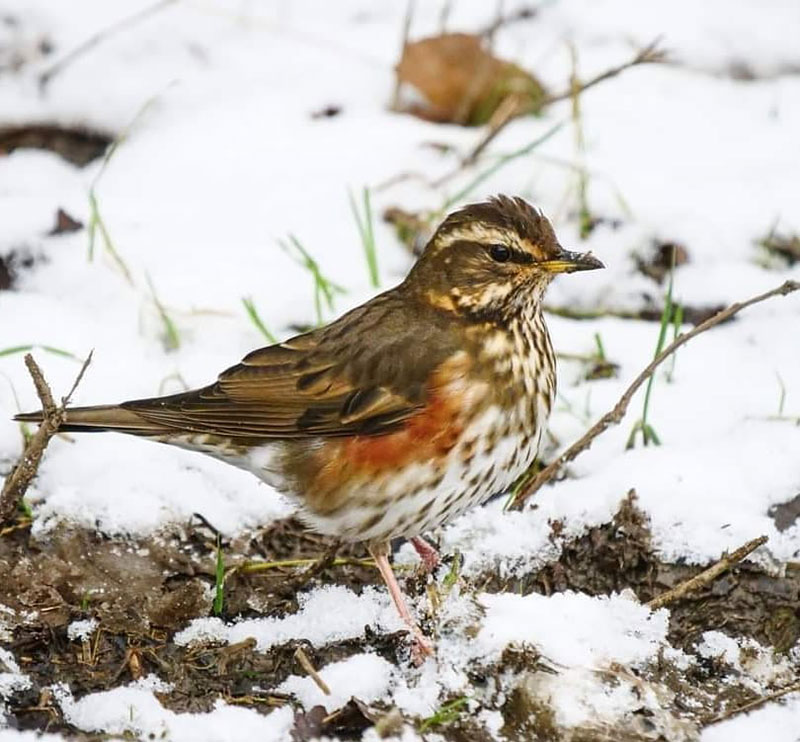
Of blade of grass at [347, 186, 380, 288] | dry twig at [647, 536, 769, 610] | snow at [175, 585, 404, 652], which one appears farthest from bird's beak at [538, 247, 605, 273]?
blade of grass at [347, 186, 380, 288]

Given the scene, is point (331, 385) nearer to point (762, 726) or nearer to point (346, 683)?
point (346, 683)

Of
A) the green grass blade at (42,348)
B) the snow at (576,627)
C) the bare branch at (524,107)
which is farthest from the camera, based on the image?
the bare branch at (524,107)

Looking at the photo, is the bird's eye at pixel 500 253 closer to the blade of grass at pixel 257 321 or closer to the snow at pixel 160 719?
the blade of grass at pixel 257 321

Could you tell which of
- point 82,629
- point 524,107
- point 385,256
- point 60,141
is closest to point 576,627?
point 82,629

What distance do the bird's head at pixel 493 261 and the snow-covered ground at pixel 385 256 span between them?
88 centimetres

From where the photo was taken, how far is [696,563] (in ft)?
17.7

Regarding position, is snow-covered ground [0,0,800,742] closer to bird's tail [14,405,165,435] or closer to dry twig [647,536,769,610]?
dry twig [647,536,769,610]

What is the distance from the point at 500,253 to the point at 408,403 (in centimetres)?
62

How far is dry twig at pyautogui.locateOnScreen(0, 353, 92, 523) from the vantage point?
4.73 meters

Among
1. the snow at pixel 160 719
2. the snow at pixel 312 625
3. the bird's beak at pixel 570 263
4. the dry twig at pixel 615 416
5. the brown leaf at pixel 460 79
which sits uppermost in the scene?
the brown leaf at pixel 460 79

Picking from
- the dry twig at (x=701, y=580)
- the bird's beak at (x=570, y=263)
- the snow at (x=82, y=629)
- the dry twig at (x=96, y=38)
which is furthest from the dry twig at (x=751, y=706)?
the dry twig at (x=96, y=38)

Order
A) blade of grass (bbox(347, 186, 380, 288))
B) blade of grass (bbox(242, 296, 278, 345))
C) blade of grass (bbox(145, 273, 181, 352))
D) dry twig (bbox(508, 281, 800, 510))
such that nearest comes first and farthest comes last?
1. dry twig (bbox(508, 281, 800, 510))
2. blade of grass (bbox(242, 296, 278, 345))
3. blade of grass (bbox(145, 273, 181, 352))
4. blade of grass (bbox(347, 186, 380, 288))

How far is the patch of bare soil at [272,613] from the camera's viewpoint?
4547 mm

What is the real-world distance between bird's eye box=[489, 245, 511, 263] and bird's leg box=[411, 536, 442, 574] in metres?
1.06
